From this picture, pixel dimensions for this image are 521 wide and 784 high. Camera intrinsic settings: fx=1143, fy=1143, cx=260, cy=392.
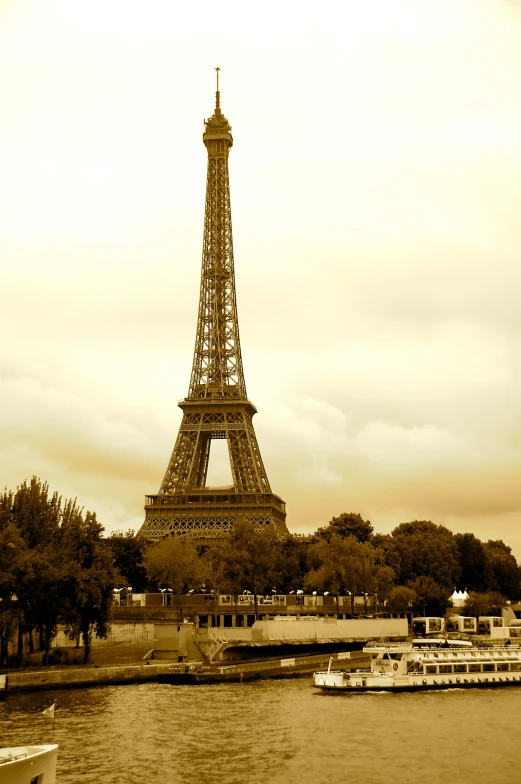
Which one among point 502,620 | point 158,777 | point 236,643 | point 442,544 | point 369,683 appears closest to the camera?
point 158,777

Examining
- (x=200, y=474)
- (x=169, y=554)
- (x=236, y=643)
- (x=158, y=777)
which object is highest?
(x=200, y=474)

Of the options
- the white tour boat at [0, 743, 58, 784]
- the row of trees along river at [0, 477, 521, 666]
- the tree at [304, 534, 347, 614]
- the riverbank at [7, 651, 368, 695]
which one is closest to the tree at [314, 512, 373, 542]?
the row of trees along river at [0, 477, 521, 666]

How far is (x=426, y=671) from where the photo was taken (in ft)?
275

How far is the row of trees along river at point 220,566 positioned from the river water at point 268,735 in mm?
10511

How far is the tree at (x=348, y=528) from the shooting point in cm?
14925

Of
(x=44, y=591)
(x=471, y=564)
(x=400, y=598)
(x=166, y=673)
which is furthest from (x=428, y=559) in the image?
(x=44, y=591)

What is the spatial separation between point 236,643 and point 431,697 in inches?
903

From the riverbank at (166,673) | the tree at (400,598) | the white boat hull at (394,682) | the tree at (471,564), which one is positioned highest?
the tree at (471,564)

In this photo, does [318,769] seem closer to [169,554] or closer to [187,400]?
[169,554]

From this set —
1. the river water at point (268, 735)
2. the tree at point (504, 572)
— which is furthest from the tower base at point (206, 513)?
the river water at point (268, 735)

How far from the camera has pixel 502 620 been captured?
132 metres

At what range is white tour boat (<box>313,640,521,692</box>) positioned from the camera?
79875mm

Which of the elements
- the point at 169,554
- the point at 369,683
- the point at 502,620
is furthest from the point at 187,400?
the point at 369,683

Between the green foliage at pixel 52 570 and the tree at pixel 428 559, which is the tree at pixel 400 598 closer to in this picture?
the tree at pixel 428 559
